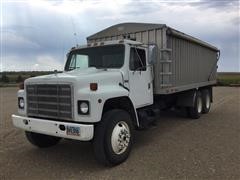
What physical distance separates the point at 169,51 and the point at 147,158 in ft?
10.4

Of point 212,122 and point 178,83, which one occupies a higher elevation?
point 178,83

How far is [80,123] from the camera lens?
4969 mm

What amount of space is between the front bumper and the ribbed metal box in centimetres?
303

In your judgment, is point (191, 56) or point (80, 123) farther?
point (191, 56)

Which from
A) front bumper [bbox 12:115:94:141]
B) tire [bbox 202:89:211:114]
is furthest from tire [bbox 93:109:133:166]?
tire [bbox 202:89:211:114]

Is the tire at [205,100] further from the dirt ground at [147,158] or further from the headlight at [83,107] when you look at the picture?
the headlight at [83,107]

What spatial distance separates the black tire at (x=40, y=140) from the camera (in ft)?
20.7

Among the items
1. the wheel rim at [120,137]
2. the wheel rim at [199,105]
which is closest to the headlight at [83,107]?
the wheel rim at [120,137]

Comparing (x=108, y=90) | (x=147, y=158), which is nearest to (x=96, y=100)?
(x=108, y=90)

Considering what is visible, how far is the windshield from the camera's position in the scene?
624cm

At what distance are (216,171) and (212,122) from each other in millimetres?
4998

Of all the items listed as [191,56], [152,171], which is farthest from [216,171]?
[191,56]

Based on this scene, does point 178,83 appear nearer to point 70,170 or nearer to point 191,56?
point 191,56

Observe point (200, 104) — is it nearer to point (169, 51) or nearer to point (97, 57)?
point (169, 51)
